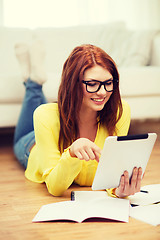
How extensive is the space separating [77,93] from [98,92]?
9 centimetres

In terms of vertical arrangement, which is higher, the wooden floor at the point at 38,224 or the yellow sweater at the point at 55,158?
the yellow sweater at the point at 55,158

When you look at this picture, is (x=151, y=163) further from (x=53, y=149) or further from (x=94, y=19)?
(x=94, y=19)

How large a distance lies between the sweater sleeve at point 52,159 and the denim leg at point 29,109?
1.88 feet

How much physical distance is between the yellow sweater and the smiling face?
7.6 inches

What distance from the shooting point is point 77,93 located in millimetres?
1614

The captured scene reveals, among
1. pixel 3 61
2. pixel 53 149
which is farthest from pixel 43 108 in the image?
pixel 3 61

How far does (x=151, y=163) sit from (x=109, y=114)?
66 cm

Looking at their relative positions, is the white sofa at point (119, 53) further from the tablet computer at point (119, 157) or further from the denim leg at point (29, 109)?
the tablet computer at point (119, 157)

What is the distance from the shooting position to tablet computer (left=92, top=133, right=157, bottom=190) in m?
1.39

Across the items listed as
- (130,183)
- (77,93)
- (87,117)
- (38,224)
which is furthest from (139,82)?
(38,224)

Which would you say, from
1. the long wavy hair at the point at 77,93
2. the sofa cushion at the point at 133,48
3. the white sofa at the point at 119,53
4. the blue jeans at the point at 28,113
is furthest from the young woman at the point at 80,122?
the sofa cushion at the point at 133,48

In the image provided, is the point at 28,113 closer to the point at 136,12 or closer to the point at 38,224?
the point at 38,224

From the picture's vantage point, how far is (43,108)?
1770 mm

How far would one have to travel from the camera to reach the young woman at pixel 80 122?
5.09ft
